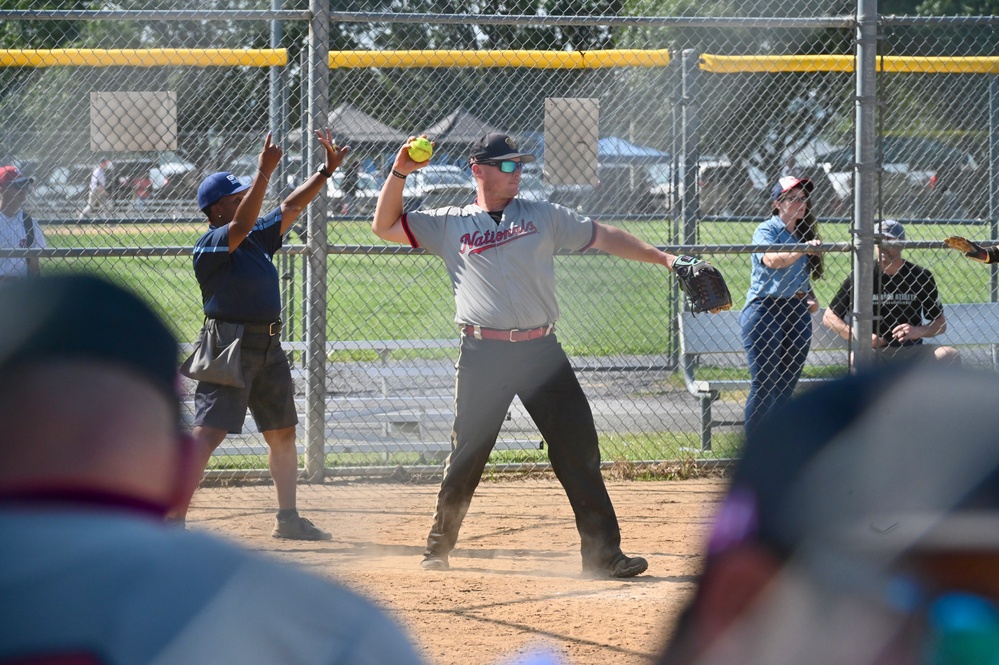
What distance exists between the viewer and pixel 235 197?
17.3 ft

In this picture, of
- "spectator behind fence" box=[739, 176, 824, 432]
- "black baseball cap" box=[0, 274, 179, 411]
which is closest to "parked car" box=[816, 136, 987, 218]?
"spectator behind fence" box=[739, 176, 824, 432]

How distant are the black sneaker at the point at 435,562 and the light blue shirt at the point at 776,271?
9.09ft

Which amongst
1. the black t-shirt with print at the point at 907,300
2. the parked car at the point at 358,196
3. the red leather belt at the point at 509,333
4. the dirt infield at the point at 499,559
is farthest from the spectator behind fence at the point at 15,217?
the black t-shirt with print at the point at 907,300

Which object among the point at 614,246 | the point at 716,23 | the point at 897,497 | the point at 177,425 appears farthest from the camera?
the point at 716,23

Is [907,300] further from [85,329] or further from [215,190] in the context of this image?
[85,329]

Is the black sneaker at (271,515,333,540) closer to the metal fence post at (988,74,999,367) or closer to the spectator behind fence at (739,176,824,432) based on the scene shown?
the spectator behind fence at (739,176,824,432)

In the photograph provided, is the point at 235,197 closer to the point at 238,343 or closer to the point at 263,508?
the point at 238,343

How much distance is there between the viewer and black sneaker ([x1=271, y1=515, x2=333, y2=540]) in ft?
18.3

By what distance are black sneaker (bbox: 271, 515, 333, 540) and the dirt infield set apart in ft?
0.15

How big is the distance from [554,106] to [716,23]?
103cm

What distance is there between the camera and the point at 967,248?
595 centimetres

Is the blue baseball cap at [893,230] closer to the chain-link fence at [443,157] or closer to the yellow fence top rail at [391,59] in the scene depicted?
the chain-link fence at [443,157]

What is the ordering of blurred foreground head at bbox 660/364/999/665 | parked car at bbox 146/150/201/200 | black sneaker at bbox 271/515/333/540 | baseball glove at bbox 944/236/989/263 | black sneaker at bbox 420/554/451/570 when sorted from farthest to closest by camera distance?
parked car at bbox 146/150/201/200
baseball glove at bbox 944/236/989/263
black sneaker at bbox 271/515/333/540
black sneaker at bbox 420/554/451/570
blurred foreground head at bbox 660/364/999/665

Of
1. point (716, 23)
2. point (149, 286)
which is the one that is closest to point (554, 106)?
point (716, 23)
